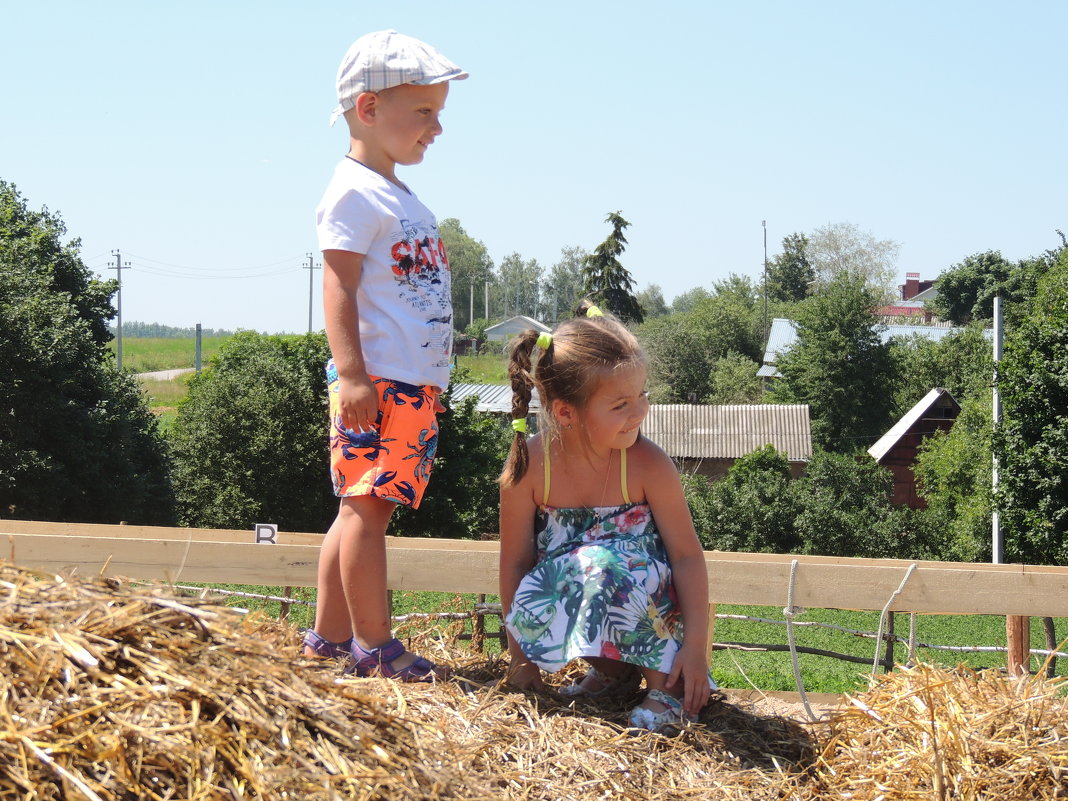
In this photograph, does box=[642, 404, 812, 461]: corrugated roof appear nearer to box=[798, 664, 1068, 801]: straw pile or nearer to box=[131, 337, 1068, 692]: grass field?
box=[131, 337, 1068, 692]: grass field

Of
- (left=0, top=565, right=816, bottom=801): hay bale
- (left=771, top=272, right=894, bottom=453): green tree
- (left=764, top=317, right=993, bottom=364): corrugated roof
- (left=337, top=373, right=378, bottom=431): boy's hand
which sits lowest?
(left=0, top=565, right=816, bottom=801): hay bale

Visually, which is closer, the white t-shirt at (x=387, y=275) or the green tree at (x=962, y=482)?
the white t-shirt at (x=387, y=275)

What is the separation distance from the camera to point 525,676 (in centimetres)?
244

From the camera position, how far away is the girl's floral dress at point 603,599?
7.84 ft

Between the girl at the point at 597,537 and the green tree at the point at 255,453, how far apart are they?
2574 cm

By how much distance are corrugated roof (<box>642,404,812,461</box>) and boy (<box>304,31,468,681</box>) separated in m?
41.1

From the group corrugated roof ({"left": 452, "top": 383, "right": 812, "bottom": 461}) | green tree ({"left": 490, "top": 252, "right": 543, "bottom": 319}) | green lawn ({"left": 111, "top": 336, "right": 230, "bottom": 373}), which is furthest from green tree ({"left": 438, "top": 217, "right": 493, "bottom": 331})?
corrugated roof ({"left": 452, "top": 383, "right": 812, "bottom": 461})

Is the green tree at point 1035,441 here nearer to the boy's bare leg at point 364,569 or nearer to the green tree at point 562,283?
the boy's bare leg at point 364,569

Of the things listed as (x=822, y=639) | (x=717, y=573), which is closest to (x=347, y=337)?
(x=717, y=573)

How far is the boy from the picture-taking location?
2543 mm

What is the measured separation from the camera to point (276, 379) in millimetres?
29141

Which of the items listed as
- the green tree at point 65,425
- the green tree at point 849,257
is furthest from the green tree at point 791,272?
the green tree at point 65,425

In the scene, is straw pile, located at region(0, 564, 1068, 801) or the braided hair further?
the braided hair

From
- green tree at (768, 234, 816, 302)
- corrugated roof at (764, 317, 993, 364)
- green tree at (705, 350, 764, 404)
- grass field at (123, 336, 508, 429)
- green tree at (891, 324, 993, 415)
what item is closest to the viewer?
green tree at (891, 324, 993, 415)
